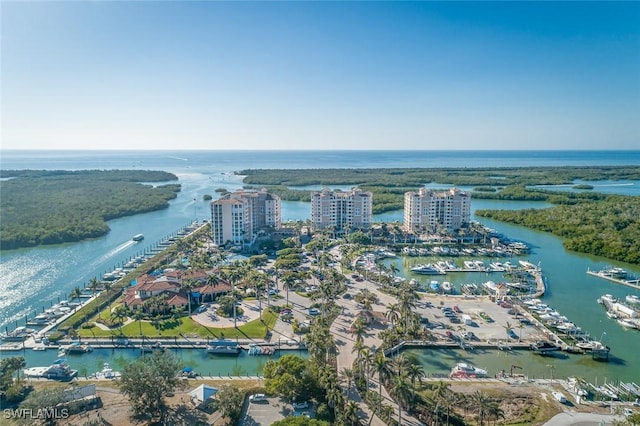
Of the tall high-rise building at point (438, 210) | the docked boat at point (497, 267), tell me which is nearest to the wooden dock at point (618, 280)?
the docked boat at point (497, 267)

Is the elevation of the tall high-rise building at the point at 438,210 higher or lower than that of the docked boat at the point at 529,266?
higher

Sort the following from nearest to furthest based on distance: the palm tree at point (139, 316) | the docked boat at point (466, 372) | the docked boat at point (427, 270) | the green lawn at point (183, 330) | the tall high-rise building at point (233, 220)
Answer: the docked boat at point (466, 372) < the green lawn at point (183, 330) < the palm tree at point (139, 316) < the docked boat at point (427, 270) < the tall high-rise building at point (233, 220)

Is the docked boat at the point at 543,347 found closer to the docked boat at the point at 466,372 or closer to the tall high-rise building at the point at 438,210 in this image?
the docked boat at the point at 466,372

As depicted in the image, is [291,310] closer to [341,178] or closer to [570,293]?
[570,293]

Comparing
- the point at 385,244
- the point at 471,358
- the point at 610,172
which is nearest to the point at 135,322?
the point at 471,358

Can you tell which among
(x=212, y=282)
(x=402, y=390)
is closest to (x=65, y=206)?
(x=212, y=282)

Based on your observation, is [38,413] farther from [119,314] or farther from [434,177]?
[434,177]

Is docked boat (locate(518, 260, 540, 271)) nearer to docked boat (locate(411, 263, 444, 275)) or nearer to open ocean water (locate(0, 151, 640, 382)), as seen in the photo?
open ocean water (locate(0, 151, 640, 382))
